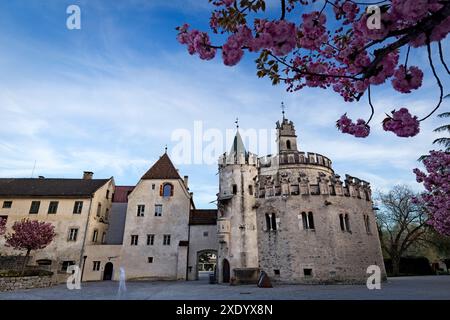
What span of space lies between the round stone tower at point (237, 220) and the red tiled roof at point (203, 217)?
3824mm

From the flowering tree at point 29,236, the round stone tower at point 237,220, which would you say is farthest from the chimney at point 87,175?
the round stone tower at point 237,220

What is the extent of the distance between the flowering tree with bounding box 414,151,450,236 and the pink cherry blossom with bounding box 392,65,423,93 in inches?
449

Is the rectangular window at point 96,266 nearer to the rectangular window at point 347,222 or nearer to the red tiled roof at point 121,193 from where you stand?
the red tiled roof at point 121,193

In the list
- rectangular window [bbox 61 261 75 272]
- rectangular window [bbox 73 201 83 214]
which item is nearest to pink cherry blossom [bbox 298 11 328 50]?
rectangular window [bbox 73 201 83 214]

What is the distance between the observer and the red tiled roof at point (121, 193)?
35834 millimetres

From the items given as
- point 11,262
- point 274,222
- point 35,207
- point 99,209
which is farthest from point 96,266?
point 274,222

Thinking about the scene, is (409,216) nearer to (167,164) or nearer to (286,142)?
(286,142)

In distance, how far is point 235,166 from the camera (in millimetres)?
27703

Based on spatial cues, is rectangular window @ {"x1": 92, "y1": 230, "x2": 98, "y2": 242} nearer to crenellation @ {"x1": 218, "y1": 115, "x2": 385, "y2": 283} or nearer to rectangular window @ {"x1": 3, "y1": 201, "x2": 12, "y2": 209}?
rectangular window @ {"x1": 3, "y1": 201, "x2": 12, "y2": 209}

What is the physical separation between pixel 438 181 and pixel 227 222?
17104 millimetres

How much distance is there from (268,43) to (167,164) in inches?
1246
